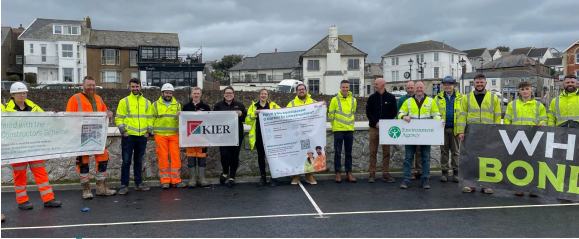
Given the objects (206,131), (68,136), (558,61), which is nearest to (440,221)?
(206,131)

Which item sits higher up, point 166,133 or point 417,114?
point 417,114

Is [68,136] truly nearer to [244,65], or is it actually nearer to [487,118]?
[487,118]

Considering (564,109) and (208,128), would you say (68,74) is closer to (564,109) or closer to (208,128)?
(208,128)

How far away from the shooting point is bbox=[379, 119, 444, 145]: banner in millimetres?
8477

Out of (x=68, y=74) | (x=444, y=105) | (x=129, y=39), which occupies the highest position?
(x=129, y=39)

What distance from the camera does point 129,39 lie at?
187 ft

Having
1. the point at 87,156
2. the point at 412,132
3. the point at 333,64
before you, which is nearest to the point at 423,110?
the point at 412,132

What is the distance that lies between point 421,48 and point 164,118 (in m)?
78.4

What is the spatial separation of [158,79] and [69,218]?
5154 centimetres

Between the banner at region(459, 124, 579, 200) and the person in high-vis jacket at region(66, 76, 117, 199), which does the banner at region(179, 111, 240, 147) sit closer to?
the person in high-vis jacket at region(66, 76, 117, 199)

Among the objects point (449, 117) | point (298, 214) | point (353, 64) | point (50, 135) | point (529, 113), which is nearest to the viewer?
point (298, 214)

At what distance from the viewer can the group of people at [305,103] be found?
7.88 m

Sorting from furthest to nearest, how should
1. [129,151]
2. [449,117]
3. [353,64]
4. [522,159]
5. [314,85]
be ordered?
[314,85] → [353,64] → [449,117] → [129,151] → [522,159]

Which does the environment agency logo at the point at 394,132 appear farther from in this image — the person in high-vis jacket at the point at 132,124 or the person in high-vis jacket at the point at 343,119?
the person in high-vis jacket at the point at 132,124
